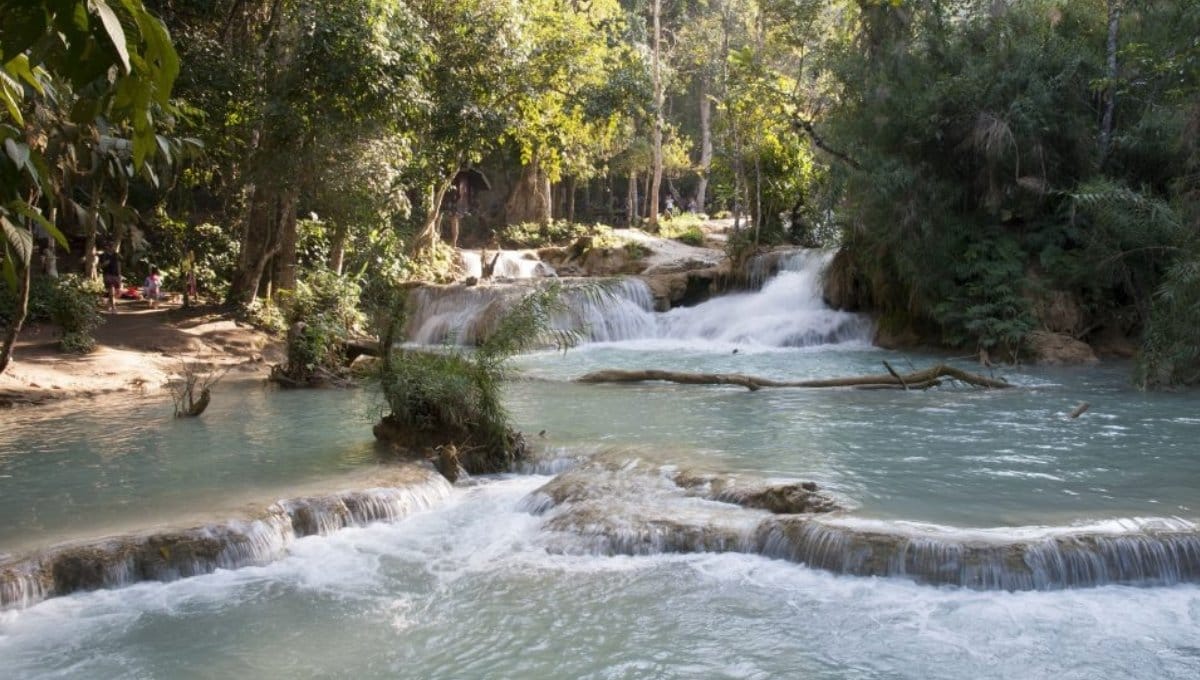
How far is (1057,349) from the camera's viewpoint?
17109mm

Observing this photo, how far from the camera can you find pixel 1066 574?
6.43 meters

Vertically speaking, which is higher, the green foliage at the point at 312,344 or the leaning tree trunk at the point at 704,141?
the leaning tree trunk at the point at 704,141

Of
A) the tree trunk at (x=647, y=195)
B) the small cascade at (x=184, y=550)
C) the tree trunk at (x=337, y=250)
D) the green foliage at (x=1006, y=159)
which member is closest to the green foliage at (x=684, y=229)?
the tree trunk at (x=647, y=195)

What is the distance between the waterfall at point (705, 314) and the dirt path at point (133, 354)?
161 inches

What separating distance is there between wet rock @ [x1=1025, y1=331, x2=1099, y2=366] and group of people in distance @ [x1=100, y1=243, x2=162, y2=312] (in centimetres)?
1790

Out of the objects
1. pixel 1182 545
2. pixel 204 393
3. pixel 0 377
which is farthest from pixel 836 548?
pixel 0 377

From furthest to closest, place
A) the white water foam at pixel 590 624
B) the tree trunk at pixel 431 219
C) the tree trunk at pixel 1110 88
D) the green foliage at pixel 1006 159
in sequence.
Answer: the tree trunk at pixel 431 219 → the tree trunk at pixel 1110 88 → the green foliage at pixel 1006 159 → the white water foam at pixel 590 624

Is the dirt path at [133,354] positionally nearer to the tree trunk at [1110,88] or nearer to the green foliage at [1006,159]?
the green foliage at [1006,159]

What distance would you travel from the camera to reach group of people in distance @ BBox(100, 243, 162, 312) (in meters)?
20.8

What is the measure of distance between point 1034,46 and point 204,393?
585 inches

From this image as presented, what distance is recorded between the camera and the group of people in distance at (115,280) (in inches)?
820

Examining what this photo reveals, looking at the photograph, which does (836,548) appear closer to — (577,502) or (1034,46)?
(577,502)

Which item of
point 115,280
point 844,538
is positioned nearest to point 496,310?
point 115,280

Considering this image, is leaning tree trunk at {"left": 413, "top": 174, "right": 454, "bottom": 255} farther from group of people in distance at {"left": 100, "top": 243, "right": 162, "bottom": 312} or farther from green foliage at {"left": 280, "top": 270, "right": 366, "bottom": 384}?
green foliage at {"left": 280, "top": 270, "right": 366, "bottom": 384}
